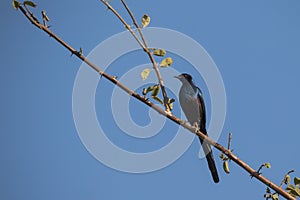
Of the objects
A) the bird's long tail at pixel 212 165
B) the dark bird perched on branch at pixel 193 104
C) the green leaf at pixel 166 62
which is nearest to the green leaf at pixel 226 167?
the green leaf at pixel 166 62

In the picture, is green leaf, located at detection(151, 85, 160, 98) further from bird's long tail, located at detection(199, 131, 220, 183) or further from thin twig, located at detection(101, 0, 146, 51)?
bird's long tail, located at detection(199, 131, 220, 183)

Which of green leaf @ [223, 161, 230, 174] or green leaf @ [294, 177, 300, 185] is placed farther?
green leaf @ [223, 161, 230, 174]

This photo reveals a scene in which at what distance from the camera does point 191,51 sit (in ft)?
16.9

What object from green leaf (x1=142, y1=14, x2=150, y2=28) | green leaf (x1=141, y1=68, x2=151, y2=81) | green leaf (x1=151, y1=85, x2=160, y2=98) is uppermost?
green leaf (x1=142, y1=14, x2=150, y2=28)

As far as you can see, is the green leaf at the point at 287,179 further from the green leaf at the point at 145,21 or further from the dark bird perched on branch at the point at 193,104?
the dark bird perched on branch at the point at 193,104

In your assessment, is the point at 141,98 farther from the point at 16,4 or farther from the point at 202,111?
the point at 202,111

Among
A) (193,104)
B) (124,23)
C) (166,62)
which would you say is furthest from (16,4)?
(193,104)

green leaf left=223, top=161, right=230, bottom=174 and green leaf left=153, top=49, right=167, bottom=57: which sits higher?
green leaf left=153, top=49, right=167, bottom=57

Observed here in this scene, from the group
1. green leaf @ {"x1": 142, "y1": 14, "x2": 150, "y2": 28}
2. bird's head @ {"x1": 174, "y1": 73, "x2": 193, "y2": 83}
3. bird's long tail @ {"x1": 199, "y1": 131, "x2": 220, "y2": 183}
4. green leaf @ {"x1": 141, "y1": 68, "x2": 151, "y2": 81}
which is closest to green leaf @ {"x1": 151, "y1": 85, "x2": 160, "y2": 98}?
green leaf @ {"x1": 141, "y1": 68, "x2": 151, "y2": 81}

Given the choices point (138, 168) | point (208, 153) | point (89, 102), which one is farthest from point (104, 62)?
point (208, 153)

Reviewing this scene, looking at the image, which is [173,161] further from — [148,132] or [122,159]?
[122,159]

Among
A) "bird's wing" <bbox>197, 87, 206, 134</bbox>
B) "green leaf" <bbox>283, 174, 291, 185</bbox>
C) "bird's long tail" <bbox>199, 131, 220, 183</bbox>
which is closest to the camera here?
"green leaf" <bbox>283, 174, 291, 185</bbox>

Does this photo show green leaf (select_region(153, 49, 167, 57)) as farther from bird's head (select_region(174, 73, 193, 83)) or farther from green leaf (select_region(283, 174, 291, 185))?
bird's head (select_region(174, 73, 193, 83))

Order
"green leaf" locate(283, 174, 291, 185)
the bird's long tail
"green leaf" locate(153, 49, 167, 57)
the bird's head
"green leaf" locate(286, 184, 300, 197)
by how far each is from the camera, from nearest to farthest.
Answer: "green leaf" locate(286, 184, 300, 197) < "green leaf" locate(283, 174, 291, 185) < "green leaf" locate(153, 49, 167, 57) < the bird's long tail < the bird's head
